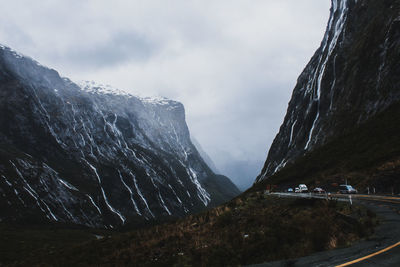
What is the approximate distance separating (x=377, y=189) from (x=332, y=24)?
13636cm

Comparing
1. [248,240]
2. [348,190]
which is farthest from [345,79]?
[248,240]

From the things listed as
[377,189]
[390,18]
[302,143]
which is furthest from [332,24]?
[377,189]

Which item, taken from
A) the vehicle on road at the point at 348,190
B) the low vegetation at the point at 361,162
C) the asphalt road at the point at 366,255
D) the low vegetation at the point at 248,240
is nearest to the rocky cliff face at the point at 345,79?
the low vegetation at the point at 361,162

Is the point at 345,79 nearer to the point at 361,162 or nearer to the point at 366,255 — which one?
the point at 361,162

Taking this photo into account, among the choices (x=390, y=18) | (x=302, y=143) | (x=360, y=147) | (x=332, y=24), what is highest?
(x=332, y=24)

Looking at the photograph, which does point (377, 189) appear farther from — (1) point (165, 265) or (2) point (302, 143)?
(2) point (302, 143)

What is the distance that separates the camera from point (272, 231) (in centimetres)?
1703

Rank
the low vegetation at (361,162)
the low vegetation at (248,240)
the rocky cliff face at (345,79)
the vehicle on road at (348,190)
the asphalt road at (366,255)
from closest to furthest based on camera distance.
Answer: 1. the asphalt road at (366,255)
2. the low vegetation at (248,240)
3. the vehicle on road at (348,190)
4. the low vegetation at (361,162)
5. the rocky cliff face at (345,79)

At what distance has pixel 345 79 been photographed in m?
105

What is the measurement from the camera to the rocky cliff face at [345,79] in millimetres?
86125

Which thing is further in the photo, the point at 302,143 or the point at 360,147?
the point at 302,143

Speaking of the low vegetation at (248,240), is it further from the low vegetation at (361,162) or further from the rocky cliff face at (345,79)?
the rocky cliff face at (345,79)

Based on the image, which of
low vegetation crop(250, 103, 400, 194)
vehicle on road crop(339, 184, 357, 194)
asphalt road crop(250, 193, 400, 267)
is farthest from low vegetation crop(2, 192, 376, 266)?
low vegetation crop(250, 103, 400, 194)

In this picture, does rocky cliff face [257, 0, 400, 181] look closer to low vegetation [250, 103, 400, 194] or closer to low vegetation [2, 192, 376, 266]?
low vegetation [250, 103, 400, 194]
